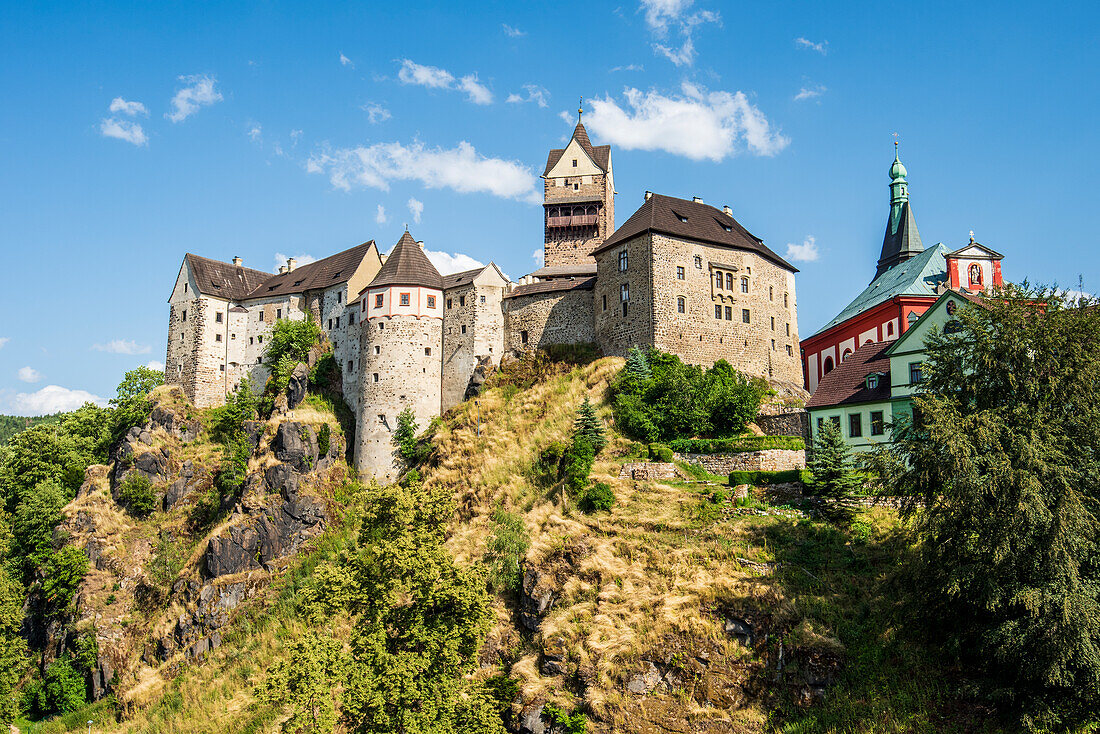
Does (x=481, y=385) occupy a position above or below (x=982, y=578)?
above

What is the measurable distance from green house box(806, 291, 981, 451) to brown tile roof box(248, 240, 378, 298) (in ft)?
123

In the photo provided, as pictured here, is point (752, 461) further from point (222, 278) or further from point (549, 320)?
point (222, 278)

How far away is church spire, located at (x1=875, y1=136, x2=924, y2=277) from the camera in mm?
78625

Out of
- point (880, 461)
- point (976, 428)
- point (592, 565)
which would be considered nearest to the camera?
point (976, 428)

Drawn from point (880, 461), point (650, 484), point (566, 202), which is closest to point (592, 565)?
point (650, 484)

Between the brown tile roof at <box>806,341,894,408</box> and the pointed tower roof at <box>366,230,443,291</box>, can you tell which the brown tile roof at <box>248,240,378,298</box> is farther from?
the brown tile roof at <box>806,341,894,408</box>

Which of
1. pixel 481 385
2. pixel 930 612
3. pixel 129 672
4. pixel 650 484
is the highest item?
pixel 481 385

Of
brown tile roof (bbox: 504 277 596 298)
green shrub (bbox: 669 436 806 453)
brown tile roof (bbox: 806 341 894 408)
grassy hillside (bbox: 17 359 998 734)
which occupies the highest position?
brown tile roof (bbox: 504 277 596 298)

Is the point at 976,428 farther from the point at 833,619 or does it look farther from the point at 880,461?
the point at 833,619

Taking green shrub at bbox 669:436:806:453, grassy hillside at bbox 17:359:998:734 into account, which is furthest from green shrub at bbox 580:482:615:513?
green shrub at bbox 669:436:806:453

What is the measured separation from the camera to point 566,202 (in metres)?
74.0

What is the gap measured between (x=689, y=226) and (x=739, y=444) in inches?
758

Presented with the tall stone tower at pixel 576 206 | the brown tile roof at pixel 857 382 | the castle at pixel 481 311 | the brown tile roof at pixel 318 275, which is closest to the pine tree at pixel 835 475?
the brown tile roof at pixel 857 382

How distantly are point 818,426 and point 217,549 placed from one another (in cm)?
3579
